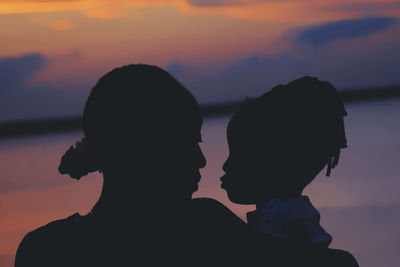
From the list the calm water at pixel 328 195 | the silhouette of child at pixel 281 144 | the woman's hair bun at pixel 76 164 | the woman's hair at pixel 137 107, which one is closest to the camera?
the woman's hair at pixel 137 107

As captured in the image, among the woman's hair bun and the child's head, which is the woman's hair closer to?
the woman's hair bun

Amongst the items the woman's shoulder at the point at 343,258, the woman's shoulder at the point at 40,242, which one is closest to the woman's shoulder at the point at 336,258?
the woman's shoulder at the point at 343,258

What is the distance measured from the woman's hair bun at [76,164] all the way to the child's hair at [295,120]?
301 mm

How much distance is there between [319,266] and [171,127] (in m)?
0.33

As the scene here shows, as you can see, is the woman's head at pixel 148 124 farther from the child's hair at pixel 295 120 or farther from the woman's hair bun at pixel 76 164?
the child's hair at pixel 295 120

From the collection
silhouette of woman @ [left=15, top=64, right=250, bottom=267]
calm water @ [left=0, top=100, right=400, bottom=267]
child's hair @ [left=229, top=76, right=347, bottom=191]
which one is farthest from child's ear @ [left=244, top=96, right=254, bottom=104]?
calm water @ [left=0, top=100, right=400, bottom=267]

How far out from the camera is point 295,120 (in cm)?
124

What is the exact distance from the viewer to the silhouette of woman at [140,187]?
0.98m

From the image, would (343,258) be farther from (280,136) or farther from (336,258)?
(280,136)

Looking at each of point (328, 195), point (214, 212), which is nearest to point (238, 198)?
point (214, 212)

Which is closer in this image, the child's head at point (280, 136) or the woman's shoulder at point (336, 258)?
the woman's shoulder at point (336, 258)

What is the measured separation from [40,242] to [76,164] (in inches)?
6.0

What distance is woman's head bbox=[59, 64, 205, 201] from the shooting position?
98 cm

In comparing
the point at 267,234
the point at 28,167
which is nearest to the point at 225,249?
the point at 267,234
